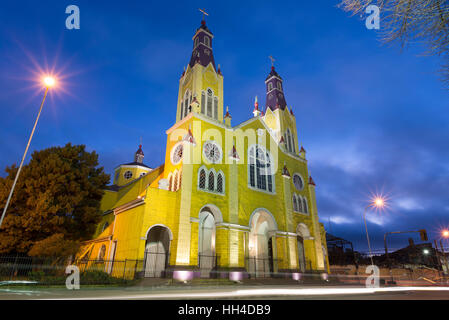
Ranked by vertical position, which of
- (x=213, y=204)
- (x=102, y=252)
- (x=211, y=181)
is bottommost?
(x=102, y=252)

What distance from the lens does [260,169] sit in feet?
86.5

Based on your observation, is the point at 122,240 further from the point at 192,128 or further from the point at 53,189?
the point at 192,128

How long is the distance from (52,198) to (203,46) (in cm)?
2067

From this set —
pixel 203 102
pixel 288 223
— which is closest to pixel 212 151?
pixel 203 102

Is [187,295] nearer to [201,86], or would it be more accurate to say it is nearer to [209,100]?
[209,100]

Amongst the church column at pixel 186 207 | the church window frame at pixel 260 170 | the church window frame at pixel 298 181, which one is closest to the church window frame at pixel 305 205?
the church window frame at pixel 298 181

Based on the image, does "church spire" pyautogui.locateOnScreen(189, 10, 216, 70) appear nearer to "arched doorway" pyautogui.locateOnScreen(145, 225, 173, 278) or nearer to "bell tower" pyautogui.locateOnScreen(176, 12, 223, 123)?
"bell tower" pyautogui.locateOnScreen(176, 12, 223, 123)

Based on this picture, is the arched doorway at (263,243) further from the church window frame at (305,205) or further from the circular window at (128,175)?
the circular window at (128,175)

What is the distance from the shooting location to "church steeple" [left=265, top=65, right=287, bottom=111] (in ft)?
109

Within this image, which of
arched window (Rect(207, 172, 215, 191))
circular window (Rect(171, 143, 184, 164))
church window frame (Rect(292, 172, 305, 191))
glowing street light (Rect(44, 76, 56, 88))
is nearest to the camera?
glowing street light (Rect(44, 76, 56, 88))

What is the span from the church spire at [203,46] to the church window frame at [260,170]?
1039 centimetres

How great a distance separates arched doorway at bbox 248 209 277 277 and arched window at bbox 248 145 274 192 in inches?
112

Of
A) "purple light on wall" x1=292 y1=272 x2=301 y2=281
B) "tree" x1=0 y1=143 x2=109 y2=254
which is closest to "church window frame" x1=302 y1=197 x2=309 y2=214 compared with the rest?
"purple light on wall" x1=292 y1=272 x2=301 y2=281

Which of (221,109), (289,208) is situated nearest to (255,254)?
(289,208)
